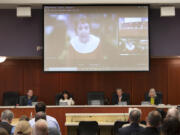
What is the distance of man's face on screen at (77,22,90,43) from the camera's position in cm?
886

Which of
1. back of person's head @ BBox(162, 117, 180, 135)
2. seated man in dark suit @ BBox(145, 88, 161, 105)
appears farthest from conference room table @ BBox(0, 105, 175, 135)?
back of person's head @ BBox(162, 117, 180, 135)

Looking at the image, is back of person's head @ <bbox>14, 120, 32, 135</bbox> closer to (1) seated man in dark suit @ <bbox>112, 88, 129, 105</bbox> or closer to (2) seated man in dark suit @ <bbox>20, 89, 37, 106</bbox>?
(2) seated man in dark suit @ <bbox>20, 89, 37, 106</bbox>

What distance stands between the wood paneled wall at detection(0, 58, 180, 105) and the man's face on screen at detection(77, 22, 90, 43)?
2536 mm

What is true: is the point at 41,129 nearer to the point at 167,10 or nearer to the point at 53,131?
the point at 53,131

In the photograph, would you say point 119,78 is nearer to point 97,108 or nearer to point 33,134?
point 97,108

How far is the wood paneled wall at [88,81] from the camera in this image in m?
11.1

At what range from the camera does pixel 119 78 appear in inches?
441

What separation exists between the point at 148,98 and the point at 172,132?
689 cm

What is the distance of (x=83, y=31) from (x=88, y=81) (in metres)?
2.79

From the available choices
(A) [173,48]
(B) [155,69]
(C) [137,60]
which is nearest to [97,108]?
(C) [137,60]

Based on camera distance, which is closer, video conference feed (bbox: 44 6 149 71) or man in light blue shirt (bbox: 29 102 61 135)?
man in light blue shirt (bbox: 29 102 61 135)

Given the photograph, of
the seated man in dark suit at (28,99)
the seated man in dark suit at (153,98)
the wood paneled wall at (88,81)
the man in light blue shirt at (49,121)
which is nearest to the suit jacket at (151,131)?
the man in light blue shirt at (49,121)

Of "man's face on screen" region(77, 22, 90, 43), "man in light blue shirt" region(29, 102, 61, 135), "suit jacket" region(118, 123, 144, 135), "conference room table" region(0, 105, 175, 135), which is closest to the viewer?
"suit jacket" region(118, 123, 144, 135)

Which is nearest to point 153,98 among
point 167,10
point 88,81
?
point 167,10
